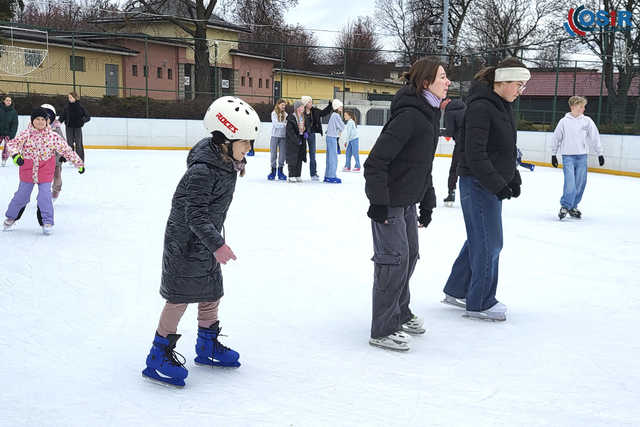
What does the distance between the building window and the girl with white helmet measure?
1962 cm

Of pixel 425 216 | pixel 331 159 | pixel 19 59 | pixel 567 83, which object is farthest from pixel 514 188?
pixel 19 59

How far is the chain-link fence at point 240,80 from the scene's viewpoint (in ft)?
55.7

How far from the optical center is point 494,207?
149 inches

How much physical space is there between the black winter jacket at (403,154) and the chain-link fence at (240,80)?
44.5 ft

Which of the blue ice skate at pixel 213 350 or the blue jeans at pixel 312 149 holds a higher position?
the blue jeans at pixel 312 149

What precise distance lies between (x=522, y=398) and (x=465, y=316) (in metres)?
1.19

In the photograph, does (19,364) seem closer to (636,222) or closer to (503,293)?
(503,293)

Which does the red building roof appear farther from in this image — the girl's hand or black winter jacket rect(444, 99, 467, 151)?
the girl's hand

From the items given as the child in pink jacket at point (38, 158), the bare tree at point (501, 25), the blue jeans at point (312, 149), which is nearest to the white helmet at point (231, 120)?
the child in pink jacket at point (38, 158)

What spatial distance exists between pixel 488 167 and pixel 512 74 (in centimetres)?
54

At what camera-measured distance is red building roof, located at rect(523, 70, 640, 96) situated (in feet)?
53.8

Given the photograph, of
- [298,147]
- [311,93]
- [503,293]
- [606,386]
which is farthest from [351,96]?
[606,386]

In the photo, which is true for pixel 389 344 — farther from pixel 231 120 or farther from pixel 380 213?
pixel 231 120

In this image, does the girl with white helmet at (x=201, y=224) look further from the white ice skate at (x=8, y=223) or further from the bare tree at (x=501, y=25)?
→ the bare tree at (x=501, y=25)
